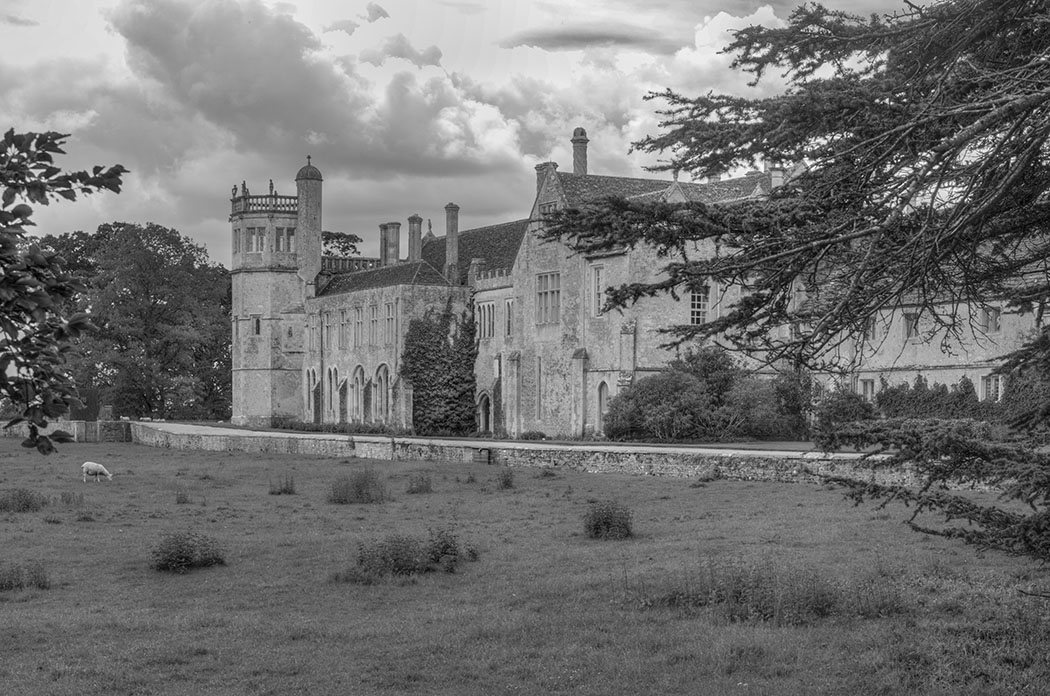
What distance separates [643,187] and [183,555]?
30840mm

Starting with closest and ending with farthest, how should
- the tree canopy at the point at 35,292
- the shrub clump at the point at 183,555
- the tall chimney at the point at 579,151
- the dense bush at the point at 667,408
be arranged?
the tree canopy at the point at 35,292, the shrub clump at the point at 183,555, the dense bush at the point at 667,408, the tall chimney at the point at 579,151

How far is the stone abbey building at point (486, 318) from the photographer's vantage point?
4088cm

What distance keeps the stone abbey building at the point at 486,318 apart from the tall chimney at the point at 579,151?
0.17 feet

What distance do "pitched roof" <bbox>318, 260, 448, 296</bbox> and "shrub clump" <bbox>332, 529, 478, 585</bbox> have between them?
36210mm

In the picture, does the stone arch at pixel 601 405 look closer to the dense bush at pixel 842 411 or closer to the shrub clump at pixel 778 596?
the shrub clump at pixel 778 596

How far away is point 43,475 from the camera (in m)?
32.7

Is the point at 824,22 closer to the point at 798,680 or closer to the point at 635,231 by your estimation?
the point at 635,231

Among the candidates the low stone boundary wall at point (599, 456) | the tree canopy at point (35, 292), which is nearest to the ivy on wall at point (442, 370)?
the low stone boundary wall at point (599, 456)

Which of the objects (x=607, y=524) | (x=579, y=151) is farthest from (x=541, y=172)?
(x=607, y=524)

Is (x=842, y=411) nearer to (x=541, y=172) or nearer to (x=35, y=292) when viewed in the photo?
(x=35, y=292)

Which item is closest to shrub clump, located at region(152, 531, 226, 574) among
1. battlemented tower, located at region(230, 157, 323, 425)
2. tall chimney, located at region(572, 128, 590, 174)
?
tall chimney, located at region(572, 128, 590, 174)

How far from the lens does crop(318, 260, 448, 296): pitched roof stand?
53250mm

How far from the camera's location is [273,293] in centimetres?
6231

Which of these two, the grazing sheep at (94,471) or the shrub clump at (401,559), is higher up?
the grazing sheep at (94,471)
